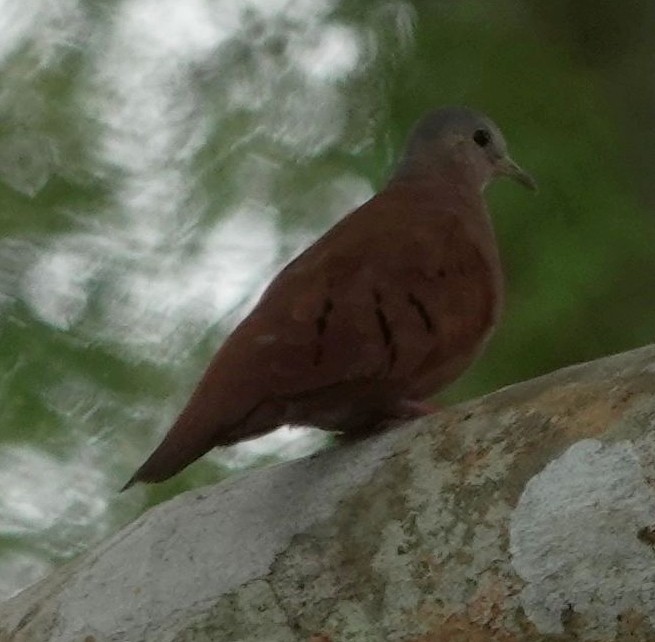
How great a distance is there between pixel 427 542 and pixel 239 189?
1.92 metres

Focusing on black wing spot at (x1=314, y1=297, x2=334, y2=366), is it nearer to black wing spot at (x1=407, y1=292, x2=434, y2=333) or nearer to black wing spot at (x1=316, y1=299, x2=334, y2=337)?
black wing spot at (x1=316, y1=299, x2=334, y2=337)

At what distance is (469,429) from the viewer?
158 cm

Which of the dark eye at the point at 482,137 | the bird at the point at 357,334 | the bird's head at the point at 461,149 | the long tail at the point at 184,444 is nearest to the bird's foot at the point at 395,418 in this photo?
the bird at the point at 357,334

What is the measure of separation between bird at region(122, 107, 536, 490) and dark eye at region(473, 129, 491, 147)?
502 mm

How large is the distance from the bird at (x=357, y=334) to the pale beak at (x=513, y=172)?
534 millimetres

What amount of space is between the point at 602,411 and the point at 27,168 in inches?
85.9

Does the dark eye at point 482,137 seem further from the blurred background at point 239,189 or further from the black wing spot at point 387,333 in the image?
the black wing spot at point 387,333

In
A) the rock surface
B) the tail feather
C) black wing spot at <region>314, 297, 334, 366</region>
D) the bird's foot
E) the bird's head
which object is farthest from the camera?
the bird's head

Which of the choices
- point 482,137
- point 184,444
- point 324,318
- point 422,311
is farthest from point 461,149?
point 184,444

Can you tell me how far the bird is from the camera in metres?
1.76

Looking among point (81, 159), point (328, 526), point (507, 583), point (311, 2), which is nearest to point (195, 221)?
point (81, 159)

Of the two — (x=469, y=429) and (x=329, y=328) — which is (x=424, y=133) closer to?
(x=329, y=328)

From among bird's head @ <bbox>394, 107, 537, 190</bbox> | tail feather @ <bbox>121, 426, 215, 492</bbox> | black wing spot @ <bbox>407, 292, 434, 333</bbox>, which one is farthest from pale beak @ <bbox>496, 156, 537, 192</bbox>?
tail feather @ <bbox>121, 426, 215, 492</bbox>

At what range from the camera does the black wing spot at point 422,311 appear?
6.37ft
